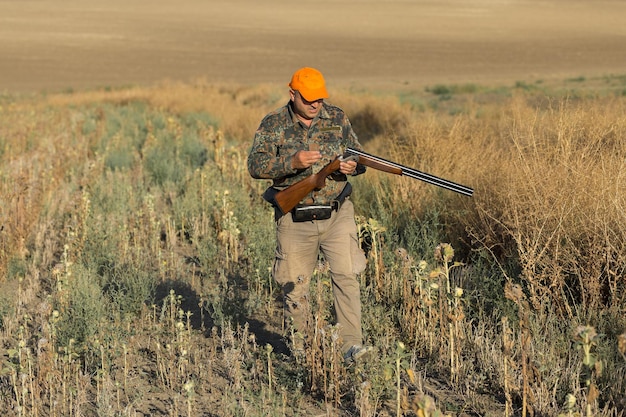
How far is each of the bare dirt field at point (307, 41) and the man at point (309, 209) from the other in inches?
1193

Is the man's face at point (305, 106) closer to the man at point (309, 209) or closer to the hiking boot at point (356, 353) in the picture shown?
the man at point (309, 209)

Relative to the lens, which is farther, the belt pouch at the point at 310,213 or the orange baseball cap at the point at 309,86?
the belt pouch at the point at 310,213

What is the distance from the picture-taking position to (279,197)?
4.82m

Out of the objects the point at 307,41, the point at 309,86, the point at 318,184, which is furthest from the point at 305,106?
the point at 307,41

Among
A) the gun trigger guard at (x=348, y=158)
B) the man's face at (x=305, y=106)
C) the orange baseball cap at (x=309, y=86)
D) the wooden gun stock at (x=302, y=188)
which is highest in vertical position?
the orange baseball cap at (x=309, y=86)

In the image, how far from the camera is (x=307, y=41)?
6166cm

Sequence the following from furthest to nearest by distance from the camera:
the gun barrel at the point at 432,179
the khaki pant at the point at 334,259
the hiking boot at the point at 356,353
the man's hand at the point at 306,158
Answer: the khaki pant at the point at 334,259
the gun barrel at the point at 432,179
the man's hand at the point at 306,158
the hiking boot at the point at 356,353

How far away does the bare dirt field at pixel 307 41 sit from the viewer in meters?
45.2

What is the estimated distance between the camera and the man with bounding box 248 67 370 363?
4.82m

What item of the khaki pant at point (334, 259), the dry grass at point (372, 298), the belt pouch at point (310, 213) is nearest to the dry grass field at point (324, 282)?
the dry grass at point (372, 298)

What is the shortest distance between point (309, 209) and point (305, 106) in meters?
0.57

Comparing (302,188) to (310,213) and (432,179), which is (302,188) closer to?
(310,213)

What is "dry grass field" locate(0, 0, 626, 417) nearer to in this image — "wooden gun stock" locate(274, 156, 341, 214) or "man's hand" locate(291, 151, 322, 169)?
"wooden gun stock" locate(274, 156, 341, 214)

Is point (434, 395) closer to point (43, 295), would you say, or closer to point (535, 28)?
point (43, 295)
